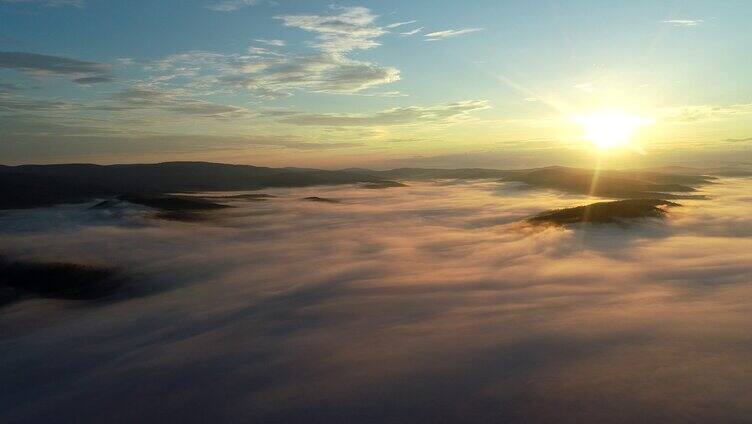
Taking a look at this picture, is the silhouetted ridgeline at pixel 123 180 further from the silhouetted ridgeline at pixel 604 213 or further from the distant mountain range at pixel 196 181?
the silhouetted ridgeline at pixel 604 213

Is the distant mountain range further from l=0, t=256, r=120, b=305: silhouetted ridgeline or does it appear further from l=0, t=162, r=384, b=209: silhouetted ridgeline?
l=0, t=256, r=120, b=305: silhouetted ridgeline

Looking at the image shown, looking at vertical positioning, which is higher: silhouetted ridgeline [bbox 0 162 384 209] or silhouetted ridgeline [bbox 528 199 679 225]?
silhouetted ridgeline [bbox 0 162 384 209]

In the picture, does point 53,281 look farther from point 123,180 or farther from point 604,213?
point 123,180

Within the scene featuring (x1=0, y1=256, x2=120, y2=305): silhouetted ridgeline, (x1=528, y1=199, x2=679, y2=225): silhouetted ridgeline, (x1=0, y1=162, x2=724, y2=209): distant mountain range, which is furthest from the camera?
(x1=0, y1=162, x2=724, y2=209): distant mountain range

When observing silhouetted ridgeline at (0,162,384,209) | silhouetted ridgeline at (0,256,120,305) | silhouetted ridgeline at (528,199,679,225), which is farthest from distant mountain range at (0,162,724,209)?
silhouetted ridgeline at (0,256,120,305)

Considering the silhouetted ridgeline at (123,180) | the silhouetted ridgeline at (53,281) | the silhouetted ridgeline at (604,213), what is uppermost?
the silhouetted ridgeline at (123,180)

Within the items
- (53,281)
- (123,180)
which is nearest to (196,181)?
(123,180)

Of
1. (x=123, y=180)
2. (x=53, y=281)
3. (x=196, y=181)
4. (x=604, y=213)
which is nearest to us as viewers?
(x=53, y=281)

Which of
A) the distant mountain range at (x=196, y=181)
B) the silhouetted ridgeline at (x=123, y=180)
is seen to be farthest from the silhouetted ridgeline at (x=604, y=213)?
the silhouetted ridgeline at (x=123, y=180)

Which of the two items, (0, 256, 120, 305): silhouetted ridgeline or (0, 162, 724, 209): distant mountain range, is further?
(0, 162, 724, 209): distant mountain range
